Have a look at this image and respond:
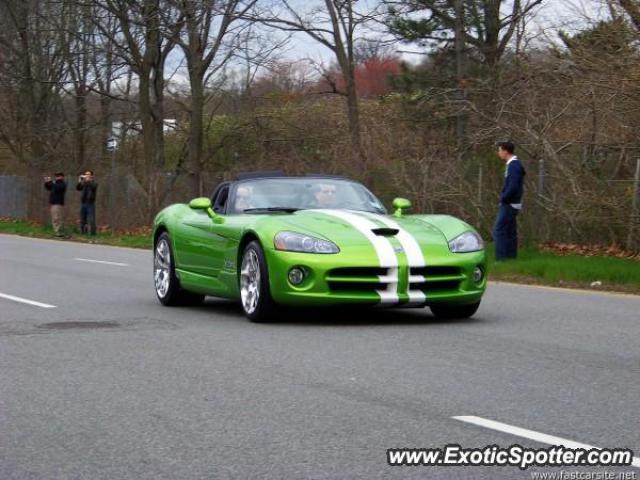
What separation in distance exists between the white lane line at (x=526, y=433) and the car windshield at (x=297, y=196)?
18.6ft

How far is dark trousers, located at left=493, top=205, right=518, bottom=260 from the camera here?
18578mm

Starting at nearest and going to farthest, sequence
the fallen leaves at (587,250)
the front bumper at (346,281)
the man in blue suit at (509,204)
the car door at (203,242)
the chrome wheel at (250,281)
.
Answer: the front bumper at (346,281) < the chrome wheel at (250,281) < the car door at (203,242) < the man in blue suit at (509,204) < the fallen leaves at (587,250)

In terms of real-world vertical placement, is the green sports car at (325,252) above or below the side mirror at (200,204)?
below

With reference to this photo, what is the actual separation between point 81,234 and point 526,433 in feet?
102

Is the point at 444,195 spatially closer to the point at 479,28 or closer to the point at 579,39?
the point at 579,39

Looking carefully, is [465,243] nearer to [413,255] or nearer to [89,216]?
[413,255]

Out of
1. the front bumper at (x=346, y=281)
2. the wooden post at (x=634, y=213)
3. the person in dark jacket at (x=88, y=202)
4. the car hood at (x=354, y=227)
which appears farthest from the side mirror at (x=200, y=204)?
the person in dark jacket at (x=88, y=202)

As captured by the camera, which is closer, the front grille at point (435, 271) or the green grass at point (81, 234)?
the front grille at point (435, 271)

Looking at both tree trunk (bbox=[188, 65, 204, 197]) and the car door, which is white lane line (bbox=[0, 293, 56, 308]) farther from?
tree trunk (bbox=[188, 65, 204, 197])

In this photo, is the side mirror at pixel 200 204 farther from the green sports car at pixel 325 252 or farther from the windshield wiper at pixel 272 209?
the windshield wiper at pixel 272 209

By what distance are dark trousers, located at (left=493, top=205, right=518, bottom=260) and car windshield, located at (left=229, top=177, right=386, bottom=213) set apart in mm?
6358

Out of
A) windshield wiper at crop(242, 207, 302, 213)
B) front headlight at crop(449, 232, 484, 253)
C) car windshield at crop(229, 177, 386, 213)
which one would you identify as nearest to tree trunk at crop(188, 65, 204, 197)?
car windshield at crop(229, 177, 386, 213)

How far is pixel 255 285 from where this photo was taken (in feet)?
36.3

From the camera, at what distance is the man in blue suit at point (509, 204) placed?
1838 centimetres
